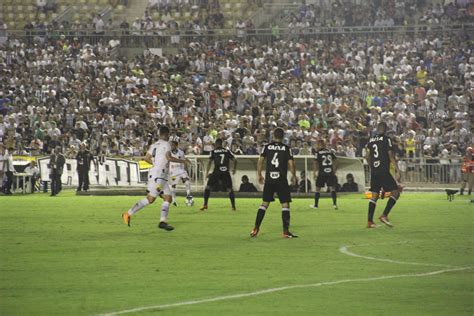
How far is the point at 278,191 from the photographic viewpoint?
21.4m

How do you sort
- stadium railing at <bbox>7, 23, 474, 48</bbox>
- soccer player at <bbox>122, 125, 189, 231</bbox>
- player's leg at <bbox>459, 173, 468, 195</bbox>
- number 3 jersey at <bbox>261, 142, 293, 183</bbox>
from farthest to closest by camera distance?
stadium railing at <bbox>7, 23, 474, 48</bbox> < player's leg at <bbox>459, 173, 468, 195</bbox> < soccer player at <bbox>122, 125, 189, 231</bbox> < number 3 jersey at <bbox>261, 142, 293, 183</bbox>

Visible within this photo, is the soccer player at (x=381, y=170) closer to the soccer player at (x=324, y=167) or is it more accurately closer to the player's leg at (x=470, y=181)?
the soccer player at (x=324, y=167)

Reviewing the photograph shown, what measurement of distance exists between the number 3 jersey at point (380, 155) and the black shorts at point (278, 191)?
3.23m

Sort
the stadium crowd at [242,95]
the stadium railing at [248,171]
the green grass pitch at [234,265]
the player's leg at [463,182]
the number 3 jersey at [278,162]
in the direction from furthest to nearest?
1. the stadium crowd at [242,95]
2. the stadium railing at [248,171]
3. the player's leg at [463,182]
4. the number 3 jersey at [278,162]
5. the green grass pitch at [234,265]

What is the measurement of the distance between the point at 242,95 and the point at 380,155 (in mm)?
24136

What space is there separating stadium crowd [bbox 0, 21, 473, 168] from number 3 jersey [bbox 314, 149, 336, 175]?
29.4ft

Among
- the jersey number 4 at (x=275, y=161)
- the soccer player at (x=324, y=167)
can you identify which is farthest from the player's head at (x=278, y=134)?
the soccer player at (x=324, y=167)

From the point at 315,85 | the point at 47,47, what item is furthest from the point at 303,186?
the point at 47,47

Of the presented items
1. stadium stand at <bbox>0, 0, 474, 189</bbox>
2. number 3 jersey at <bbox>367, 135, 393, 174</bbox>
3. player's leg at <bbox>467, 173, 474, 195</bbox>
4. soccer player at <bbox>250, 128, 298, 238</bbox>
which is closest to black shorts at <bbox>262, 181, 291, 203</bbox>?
soccer player at <bbox>250, 128, 298, 238</bbox>

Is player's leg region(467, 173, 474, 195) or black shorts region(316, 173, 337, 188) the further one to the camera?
player's leg region(467, 173, 474, 195)

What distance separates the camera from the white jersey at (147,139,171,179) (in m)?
23.5

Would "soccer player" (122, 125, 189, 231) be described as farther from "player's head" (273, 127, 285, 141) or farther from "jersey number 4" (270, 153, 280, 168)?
"player's head" (273, 127, 285, 141)

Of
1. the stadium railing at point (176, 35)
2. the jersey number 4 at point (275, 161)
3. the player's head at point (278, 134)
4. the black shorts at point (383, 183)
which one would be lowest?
the black shorts at point (383, 183)

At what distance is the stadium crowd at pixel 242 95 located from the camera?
43.9 meters
